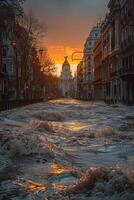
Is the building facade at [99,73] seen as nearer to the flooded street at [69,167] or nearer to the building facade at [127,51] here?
the building facade at [127,51]

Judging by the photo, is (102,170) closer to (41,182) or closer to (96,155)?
(41,182)

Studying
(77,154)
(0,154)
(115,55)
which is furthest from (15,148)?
(115,55)

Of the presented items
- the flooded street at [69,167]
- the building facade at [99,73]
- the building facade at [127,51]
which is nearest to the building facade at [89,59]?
the building facade at [99,73]

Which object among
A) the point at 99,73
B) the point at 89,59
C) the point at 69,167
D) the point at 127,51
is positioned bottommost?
the point at 69,167

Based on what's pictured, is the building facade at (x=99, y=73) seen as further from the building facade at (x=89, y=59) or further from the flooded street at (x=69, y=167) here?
the flooded street at (x=69, y=167)

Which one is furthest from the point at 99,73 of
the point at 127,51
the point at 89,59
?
the point at 89,59

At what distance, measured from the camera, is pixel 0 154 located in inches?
460

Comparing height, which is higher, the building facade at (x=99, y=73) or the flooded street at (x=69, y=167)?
the building facade at (x=99, y=73)

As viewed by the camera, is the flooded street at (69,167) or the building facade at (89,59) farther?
the building facade at (89,59)

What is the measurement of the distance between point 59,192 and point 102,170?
105 centimetres

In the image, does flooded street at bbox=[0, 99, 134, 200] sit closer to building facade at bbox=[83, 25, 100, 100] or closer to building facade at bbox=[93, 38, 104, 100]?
building facade at bbox=[93, 38, 104, 100]

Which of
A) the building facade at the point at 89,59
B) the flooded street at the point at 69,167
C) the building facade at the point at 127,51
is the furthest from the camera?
the building facade at the point at 89,59

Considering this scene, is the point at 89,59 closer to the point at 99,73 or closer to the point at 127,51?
the point at 99,73

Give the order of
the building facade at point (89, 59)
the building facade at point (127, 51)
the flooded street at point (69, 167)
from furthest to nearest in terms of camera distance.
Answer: the building facade at point (89, 59), the building facade at point (127, 51), the flooded street at point (69, 167)
